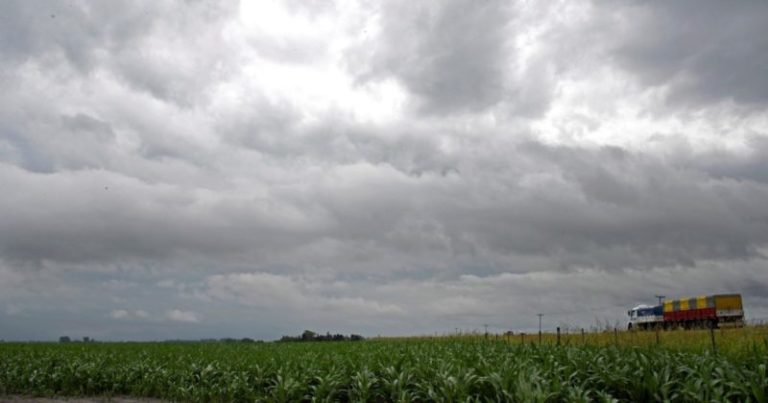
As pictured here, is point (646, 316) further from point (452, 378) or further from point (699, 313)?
point (452, 378)

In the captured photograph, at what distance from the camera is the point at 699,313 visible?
4169 centimetres

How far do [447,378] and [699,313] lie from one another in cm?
3715

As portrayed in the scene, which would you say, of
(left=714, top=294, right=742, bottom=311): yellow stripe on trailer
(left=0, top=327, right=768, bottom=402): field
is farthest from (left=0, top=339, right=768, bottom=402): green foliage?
(left=714, top=294, right=742, bottom=311): yellow stripe on trailer

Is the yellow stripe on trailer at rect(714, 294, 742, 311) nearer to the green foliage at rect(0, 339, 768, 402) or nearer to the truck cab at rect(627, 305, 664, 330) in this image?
the truck cab at rect(627, 305, 664, 330)

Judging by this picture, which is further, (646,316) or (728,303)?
(646,316)

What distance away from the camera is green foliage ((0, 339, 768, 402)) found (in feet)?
33.0

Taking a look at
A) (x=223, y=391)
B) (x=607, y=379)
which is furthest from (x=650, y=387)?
(x=223, y=391)

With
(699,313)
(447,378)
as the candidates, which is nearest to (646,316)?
(699,313)

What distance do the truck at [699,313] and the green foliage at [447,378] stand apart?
2669 centimetres

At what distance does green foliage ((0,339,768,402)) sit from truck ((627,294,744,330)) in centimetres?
2669

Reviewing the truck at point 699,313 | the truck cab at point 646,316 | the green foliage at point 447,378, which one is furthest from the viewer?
the truck cab at point 646,316

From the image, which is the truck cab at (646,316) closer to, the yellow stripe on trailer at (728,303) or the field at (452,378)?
the yellow stripe on trailer at (728,303)

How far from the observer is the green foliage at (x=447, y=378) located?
33.0ft

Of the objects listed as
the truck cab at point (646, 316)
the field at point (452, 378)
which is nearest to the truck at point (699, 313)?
the truck cab at point (646, 316)
